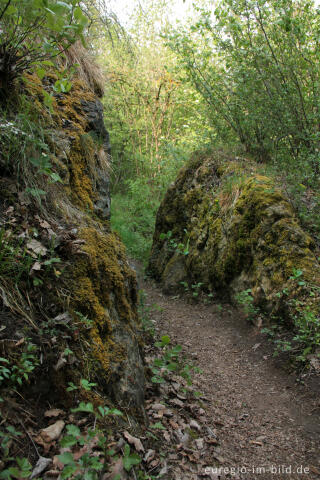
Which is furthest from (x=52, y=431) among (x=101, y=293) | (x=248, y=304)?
(x=248, y=304)

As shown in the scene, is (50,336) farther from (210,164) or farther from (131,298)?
(210,164)

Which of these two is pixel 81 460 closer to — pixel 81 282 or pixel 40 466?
pixel 40 466

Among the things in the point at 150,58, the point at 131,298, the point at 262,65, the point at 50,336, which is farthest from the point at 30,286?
the point at 150,58

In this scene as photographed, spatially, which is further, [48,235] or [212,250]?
[212,250]

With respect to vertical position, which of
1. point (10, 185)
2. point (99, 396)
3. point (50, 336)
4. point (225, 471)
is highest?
Answer: point (10, 185)

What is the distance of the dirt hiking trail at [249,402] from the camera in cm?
235

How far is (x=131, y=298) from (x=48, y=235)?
128cm

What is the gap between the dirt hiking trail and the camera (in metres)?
2.35

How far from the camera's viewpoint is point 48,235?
228 centimetres

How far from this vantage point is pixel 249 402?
10.5 feet

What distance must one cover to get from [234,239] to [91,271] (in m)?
3.59

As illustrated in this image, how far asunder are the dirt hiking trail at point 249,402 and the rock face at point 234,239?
0.68 metres

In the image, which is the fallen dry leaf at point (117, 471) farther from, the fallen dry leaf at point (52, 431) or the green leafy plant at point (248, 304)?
the green leafy plant at point (248, 304)

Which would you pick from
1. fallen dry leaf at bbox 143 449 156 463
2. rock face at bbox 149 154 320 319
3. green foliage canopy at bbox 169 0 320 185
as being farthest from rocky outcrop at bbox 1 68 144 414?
green foliage canopy at bbox 169 0 320 185
